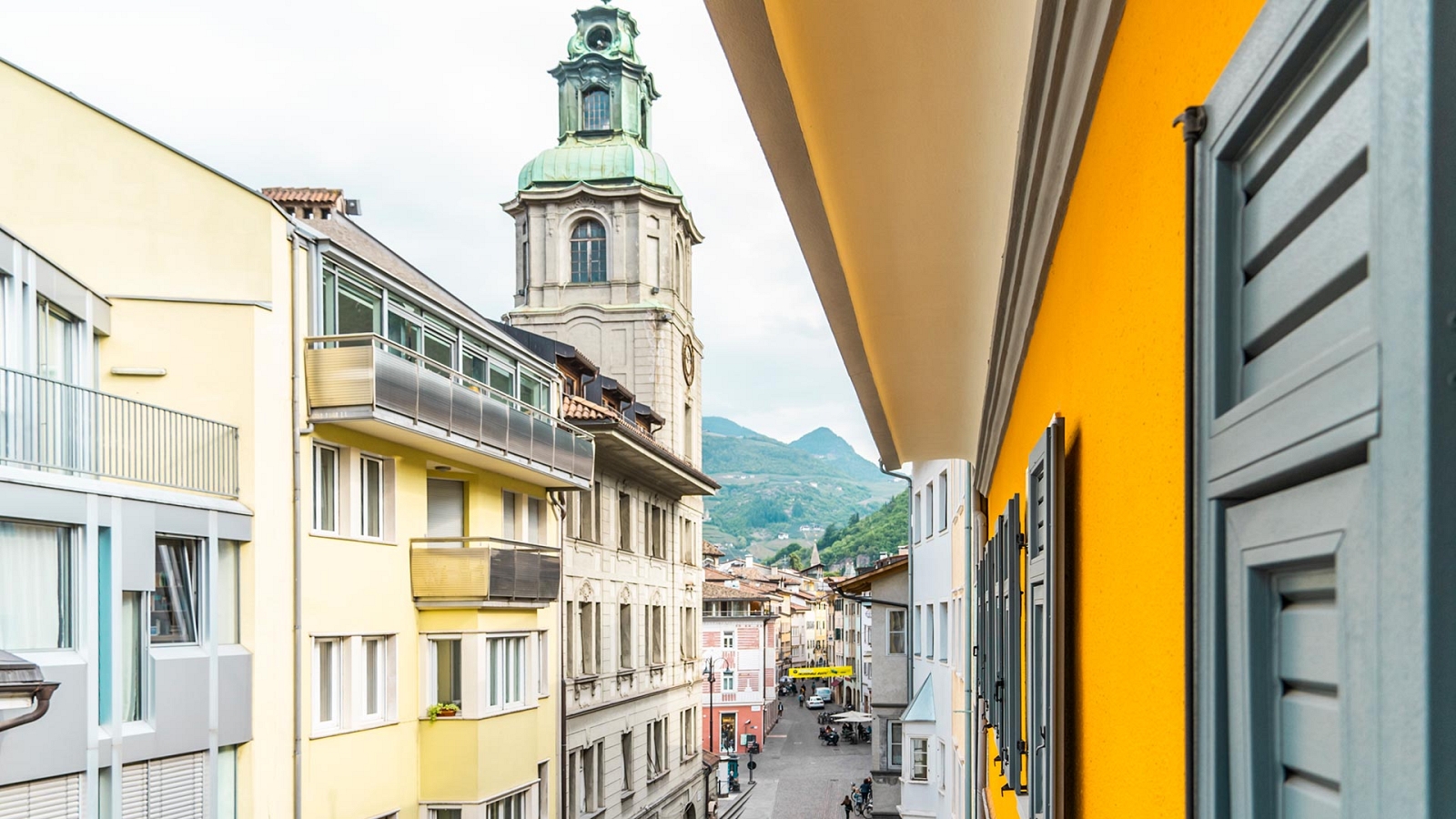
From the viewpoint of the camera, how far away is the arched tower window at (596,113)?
1679 inches

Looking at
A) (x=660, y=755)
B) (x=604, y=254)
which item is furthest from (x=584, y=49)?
(x=660, y=755)

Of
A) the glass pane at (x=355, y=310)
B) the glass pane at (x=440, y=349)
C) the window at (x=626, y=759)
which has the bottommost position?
the window at (x=626, y=759)

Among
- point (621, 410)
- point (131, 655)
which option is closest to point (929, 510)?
point (621, 410)

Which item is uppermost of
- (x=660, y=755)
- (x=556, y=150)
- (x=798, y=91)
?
(x=556, y=150)

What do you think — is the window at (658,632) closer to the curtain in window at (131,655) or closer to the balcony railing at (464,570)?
the balcony railing at (464,570)

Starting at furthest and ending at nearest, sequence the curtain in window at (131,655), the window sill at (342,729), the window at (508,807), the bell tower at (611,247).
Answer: the bell tower at (611,247) < the window at (508,807) < the window sill at (342,729) < the curtain in window at (131,655)

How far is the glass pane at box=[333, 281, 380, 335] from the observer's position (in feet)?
51.3

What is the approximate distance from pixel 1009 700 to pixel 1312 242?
4.01 meters

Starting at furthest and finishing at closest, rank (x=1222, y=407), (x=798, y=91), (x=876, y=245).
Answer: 1. (x=876, y=245)
2. (x=798, y=91)
3. (x=1222, y=407)

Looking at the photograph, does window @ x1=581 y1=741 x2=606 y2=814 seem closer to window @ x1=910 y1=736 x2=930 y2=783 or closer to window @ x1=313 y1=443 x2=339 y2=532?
window @ x1=910 y1=736 x2=930 y2=783

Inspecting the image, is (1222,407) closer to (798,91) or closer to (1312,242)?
(1312,242)

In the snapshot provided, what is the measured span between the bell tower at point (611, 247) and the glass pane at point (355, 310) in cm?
2225

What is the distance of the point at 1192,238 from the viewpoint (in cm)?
142

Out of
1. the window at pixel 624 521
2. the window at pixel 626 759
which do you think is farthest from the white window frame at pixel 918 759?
the window at pixel 624 521
